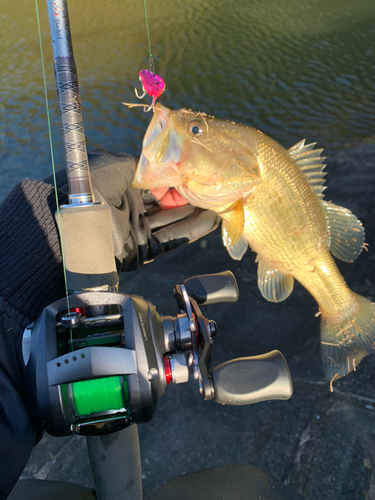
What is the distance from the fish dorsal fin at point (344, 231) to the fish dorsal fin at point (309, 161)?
17cm

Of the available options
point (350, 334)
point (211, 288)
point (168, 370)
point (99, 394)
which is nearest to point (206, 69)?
point (350, 334)

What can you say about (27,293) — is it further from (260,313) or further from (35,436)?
(260,313)

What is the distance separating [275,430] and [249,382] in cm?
94

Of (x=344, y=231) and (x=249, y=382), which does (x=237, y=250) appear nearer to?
(x=344, y=231)

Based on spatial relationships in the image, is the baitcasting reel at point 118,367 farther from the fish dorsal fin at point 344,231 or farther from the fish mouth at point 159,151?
the fish dorsal fin at point 344,231

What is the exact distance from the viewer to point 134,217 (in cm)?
203

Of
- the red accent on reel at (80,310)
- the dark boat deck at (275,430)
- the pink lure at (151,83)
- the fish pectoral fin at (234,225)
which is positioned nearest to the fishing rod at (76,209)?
the red accent on reel at (80,310)

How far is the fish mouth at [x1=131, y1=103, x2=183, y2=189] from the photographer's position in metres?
1.56

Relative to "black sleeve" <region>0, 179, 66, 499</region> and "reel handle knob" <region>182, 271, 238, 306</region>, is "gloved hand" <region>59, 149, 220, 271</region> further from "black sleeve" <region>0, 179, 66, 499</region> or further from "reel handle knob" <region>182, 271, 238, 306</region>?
"reel handle knob" <region>182, 271, 238, 306</region>

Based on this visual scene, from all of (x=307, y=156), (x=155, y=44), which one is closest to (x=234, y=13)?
(x=155, y=44)

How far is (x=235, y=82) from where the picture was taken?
223 inches

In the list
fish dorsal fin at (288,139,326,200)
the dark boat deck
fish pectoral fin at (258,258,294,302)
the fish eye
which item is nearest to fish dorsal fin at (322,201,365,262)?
fish dorsal fin at (288,139,326,200)

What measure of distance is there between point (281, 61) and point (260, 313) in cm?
519

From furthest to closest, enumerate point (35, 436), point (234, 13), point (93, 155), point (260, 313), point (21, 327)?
point (234, 13) < point (260, 313) < point (93, 155) < point (21, 327) < point (35, 436)
